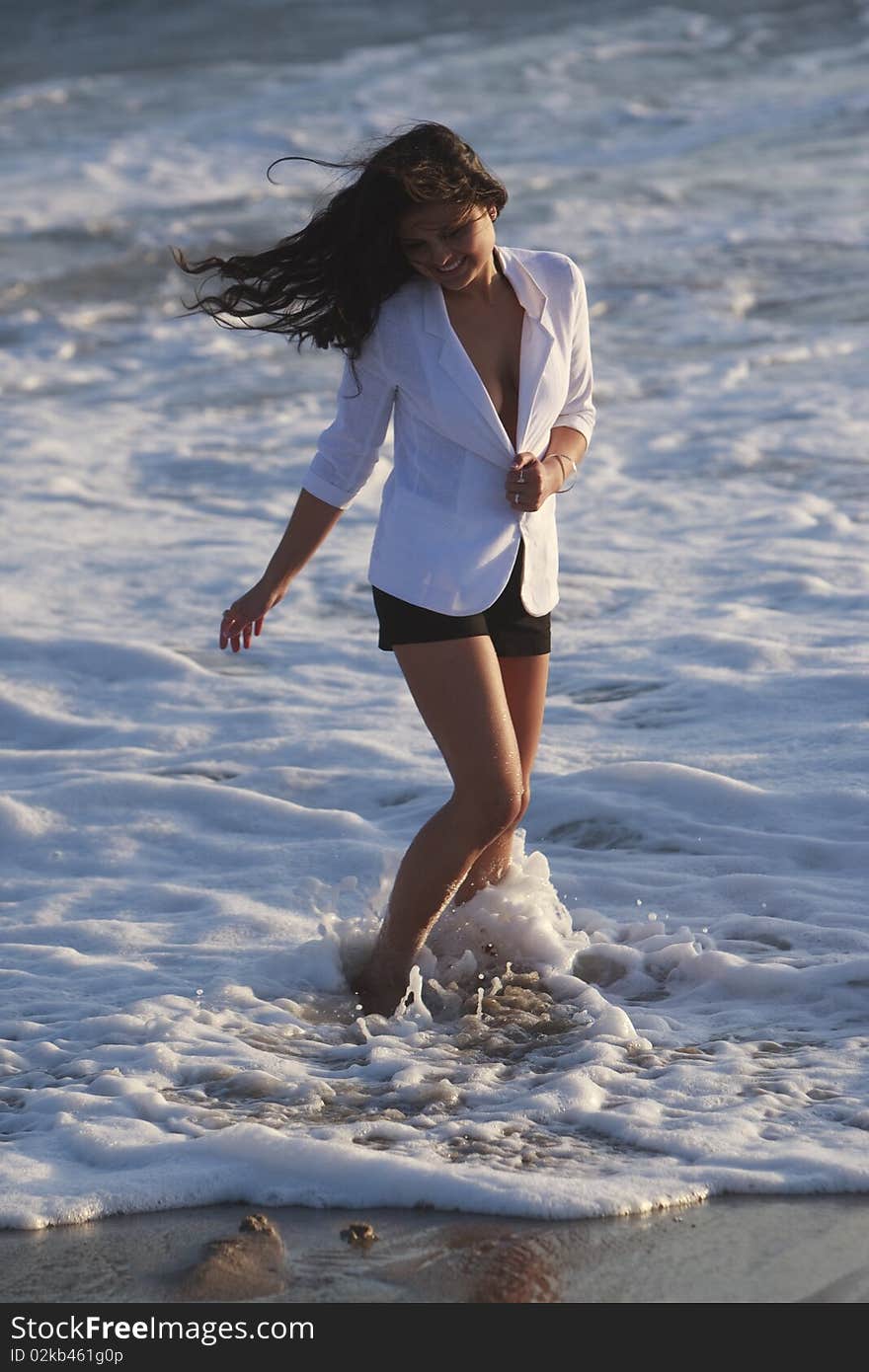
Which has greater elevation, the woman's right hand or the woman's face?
the woman's face

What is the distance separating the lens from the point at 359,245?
342 centimetres

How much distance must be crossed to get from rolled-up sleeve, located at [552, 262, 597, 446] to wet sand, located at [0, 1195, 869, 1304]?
169 cm

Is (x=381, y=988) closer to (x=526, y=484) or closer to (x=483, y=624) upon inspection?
(x=483, y=624)

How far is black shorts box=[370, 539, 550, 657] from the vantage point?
11.5ft

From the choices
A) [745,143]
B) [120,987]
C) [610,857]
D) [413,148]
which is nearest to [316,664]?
[610,857]

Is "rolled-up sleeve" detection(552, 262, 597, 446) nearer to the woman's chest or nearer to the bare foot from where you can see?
the woman's chest

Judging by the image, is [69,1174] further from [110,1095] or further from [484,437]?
[484,437]

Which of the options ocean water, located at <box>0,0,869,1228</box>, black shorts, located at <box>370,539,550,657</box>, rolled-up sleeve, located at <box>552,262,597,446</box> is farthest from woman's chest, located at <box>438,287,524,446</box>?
ocean water, located at <box>0,0,869,1228</box>

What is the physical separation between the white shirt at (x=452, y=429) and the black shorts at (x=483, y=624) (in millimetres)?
28

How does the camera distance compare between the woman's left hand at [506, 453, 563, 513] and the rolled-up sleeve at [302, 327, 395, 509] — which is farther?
the rolled-up sleeve at [302, 327, 395, 509]

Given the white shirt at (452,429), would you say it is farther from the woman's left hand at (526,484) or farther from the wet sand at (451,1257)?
the wet sand at (451,1257)

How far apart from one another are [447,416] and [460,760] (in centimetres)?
74
